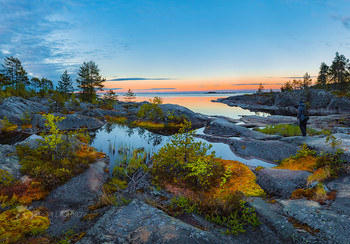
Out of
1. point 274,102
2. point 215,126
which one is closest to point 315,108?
point 274,102

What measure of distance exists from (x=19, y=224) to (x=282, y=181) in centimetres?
1075

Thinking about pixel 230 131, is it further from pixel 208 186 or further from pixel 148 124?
pixel 208 186

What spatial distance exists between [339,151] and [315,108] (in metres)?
64.4

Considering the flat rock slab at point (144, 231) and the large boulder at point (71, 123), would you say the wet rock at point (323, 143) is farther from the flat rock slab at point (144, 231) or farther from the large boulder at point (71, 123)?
the large boulder at point (71, 123)

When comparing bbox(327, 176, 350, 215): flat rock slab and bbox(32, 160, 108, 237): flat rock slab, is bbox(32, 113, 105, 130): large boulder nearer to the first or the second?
bbox(32, 160, 108, 237): flat rock slab

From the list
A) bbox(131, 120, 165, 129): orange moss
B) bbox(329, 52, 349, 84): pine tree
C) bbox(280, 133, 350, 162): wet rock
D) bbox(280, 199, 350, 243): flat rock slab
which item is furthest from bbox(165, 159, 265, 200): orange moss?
bbox(329, 52, 349, 84): pine tree

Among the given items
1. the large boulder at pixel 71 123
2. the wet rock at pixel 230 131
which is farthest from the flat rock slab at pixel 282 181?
the large boulder at pixel 71 123

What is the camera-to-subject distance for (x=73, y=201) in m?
8.56

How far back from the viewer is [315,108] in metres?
61.4

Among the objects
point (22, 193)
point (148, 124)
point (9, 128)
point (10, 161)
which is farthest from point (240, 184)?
point (9, 128)

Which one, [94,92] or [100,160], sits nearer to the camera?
[100,160]

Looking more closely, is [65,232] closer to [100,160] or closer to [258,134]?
[100,160]

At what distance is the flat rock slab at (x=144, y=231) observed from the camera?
4.79m

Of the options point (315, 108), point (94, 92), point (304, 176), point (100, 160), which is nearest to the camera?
point (304, 176)
